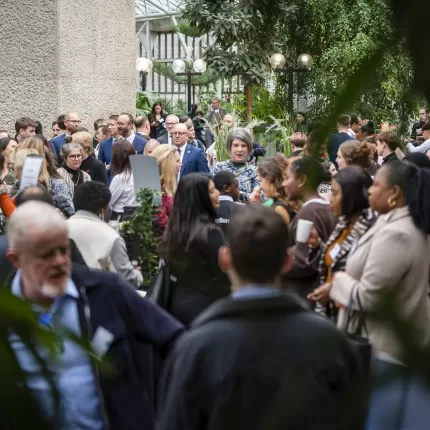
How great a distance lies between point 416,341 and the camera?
41cm

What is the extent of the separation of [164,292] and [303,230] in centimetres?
79

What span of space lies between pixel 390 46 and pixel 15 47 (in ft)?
42.2

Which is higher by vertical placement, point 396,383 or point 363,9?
point 363,9

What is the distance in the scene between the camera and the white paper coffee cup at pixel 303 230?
4.38 meters

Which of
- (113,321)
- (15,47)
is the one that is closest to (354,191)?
(113,321)

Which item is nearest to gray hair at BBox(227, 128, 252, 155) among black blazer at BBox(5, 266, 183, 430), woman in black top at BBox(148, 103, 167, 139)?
black blazer at BBox(5, 266, 183, 430)

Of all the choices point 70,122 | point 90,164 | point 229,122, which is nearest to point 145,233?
point 90,164

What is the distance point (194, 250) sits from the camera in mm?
4172

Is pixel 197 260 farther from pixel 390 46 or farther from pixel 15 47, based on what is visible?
pixel 15 47

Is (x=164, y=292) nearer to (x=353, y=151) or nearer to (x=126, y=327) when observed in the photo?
(x=126, y=327)

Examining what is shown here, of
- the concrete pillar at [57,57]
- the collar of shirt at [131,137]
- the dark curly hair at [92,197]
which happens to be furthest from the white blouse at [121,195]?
the concrete pillar at [57,57]

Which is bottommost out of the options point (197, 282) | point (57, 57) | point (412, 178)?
point (197, 282)

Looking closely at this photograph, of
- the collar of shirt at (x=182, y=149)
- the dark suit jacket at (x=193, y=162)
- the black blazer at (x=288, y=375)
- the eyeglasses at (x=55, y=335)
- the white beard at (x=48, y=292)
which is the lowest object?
the dark suit jacket at (x=193, y=162)

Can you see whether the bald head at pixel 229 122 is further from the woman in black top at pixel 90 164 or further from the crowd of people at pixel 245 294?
the crowd of people at pixel 245 294
